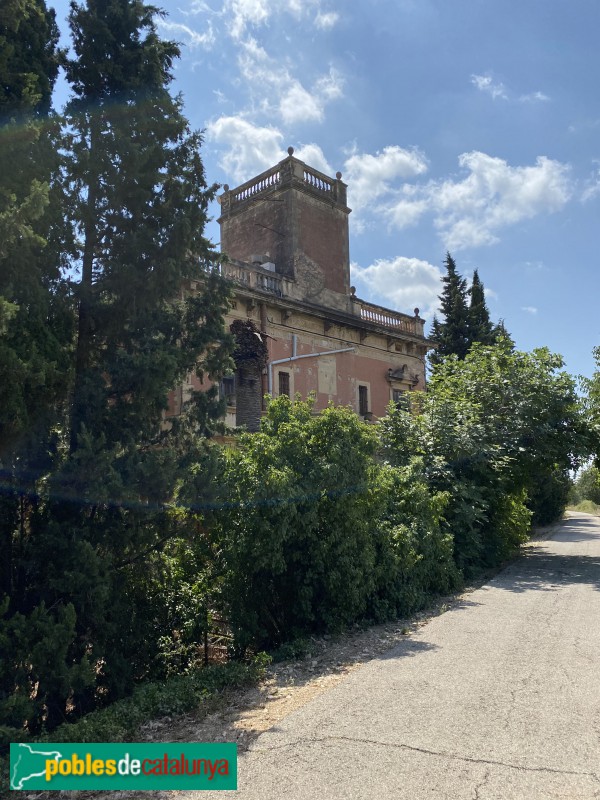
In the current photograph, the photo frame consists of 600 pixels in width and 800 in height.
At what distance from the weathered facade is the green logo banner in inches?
566

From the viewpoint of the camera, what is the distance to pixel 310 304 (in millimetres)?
21281

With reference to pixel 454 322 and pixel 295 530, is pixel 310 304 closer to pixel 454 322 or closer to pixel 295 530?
pixel 295 530

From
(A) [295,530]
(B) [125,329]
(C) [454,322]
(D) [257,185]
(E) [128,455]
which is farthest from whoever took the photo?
(C) [454,322]

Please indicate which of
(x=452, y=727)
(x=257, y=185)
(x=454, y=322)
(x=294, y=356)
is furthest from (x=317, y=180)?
(x=452, y=727)

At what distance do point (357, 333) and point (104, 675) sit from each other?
18.2 meters

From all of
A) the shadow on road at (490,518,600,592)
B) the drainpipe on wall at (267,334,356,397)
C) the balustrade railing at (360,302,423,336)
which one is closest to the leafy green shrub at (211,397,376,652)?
the shadow on road at (490,518,600,592)

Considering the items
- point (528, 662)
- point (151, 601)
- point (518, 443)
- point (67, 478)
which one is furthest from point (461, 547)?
point (67, 478)

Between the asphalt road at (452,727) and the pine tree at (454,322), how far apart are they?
2991 cm

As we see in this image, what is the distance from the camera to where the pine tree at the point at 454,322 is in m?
37.4

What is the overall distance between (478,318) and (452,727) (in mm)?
35788

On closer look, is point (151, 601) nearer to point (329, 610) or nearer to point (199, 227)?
point (329, 610)

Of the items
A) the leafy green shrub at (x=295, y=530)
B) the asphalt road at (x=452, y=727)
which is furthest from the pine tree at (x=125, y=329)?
the asphalt road at (x=452, y=727)

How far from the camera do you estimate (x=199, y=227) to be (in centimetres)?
769

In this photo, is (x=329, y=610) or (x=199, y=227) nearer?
(x=199, y=227)
